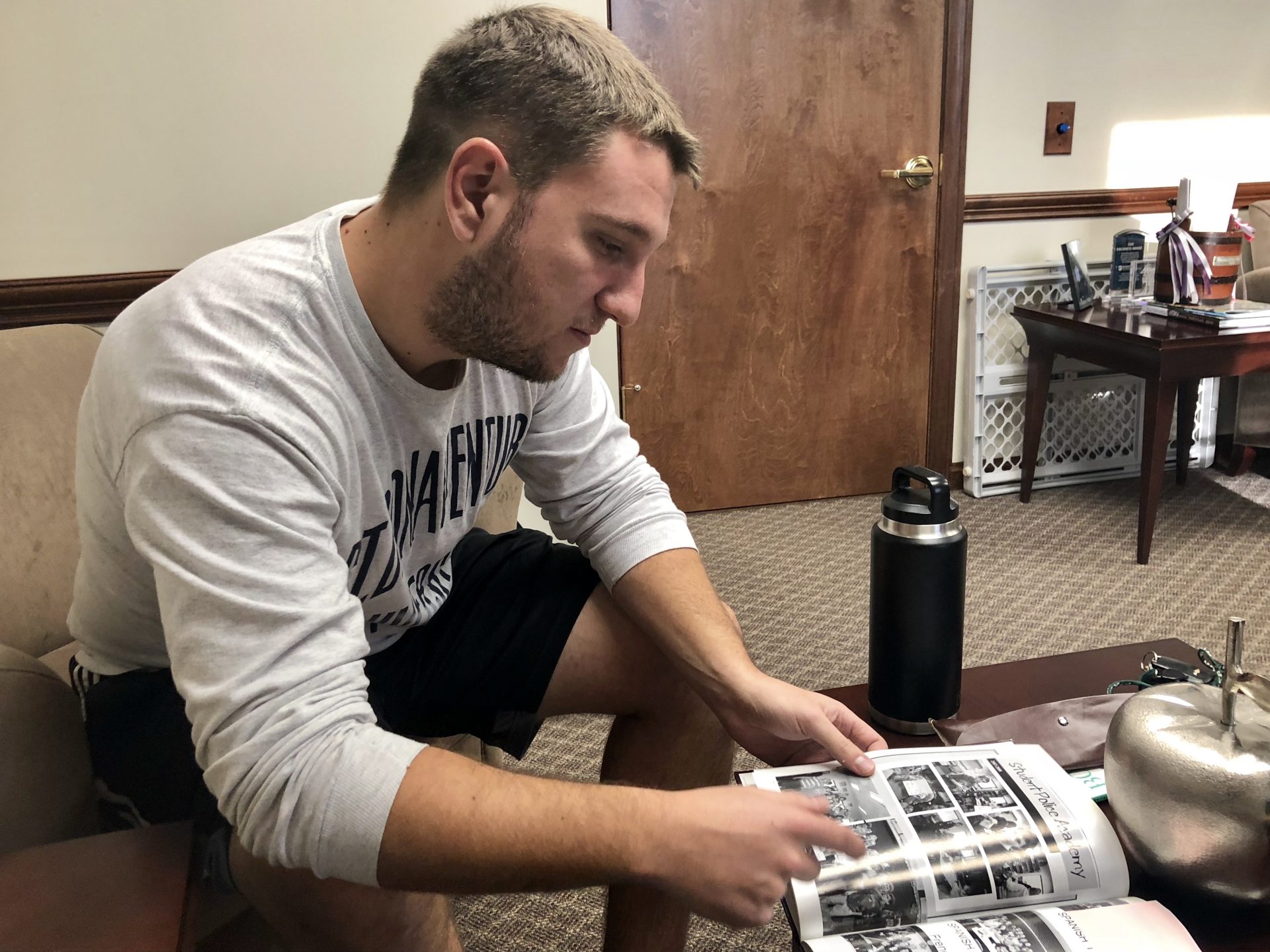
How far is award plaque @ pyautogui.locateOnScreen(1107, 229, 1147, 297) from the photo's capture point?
261 centimetres

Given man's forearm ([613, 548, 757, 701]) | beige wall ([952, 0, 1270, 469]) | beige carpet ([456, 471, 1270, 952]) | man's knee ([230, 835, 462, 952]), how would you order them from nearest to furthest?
man's knee ([230, 835, 462, 952])
man's forearm ([613, 548, 757, 701])
beige carpet ([456, 471, 1270, 952])
beige wall ([952, 0, 1270, 469])

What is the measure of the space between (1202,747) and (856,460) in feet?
7.11

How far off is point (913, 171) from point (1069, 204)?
1.56ft

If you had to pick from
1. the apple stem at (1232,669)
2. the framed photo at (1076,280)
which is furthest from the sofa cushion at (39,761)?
the framed photo at (1076,280)

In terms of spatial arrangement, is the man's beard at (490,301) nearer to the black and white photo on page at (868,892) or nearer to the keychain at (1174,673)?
the black and white photo on page at (868,892)

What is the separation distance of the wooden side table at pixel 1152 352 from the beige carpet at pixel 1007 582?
0.17 meters

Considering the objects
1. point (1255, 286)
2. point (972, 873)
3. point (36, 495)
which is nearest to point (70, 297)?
point (36, 495)

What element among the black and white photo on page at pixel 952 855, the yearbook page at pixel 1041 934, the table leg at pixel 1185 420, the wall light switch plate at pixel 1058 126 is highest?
the wall light switch plate at pixel 1058 126

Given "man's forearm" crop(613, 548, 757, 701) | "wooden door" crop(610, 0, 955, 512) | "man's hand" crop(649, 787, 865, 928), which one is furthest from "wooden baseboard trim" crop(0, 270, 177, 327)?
Result: "man's hand" crop(649, 787, 865, 928)

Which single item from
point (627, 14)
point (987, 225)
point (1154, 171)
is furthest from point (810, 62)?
point (1154, 171)

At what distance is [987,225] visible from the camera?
2.71 metres

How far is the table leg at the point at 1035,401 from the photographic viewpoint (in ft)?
8.73

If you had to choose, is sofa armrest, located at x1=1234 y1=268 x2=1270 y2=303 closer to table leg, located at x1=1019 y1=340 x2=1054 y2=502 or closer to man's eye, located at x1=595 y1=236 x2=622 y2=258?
table leg, located at x1=1019 y1=340 x2=1054 y2=502

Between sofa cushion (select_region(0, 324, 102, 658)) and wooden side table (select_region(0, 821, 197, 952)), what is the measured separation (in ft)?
1.79
